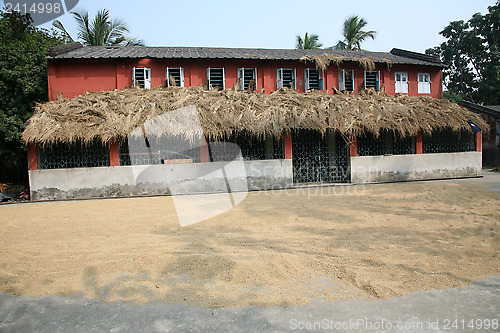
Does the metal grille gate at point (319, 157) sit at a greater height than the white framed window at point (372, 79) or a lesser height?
lesser

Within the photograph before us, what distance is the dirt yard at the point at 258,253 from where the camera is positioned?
3367 millimetres

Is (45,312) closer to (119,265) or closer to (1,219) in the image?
(119,265)

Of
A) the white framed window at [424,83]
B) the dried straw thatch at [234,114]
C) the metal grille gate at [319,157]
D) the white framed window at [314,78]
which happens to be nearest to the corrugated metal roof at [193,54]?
the white framed window at [424,83]

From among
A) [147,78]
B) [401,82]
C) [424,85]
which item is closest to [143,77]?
[147,78]

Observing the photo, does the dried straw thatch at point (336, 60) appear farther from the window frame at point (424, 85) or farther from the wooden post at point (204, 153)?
the wooden post at point (204, 153)

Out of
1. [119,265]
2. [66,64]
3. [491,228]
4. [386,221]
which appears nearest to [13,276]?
[119,265]

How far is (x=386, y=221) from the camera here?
6137mm

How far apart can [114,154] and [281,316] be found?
32.4ft

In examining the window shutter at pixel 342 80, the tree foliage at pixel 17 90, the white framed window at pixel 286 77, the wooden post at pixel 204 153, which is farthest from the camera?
the window shutter at pixel 342 80

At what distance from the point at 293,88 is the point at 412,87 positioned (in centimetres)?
639

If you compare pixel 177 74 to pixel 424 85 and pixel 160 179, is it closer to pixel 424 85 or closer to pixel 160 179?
pixel 160 179

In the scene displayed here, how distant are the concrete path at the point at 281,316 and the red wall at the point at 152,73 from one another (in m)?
12.5
